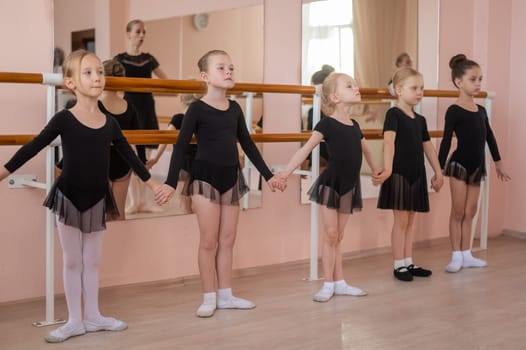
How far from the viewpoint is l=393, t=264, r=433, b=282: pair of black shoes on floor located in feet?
11.6

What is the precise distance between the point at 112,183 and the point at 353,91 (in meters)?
1.16

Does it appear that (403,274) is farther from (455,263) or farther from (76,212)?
(76,212)

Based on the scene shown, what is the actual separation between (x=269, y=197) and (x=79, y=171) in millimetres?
1392

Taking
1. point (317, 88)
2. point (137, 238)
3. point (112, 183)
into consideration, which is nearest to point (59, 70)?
point (112, 183)

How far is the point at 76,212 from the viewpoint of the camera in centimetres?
260

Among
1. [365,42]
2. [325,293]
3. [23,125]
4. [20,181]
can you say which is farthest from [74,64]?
[365,42]

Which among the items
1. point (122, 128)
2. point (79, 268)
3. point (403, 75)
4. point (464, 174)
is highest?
point (403, 75)

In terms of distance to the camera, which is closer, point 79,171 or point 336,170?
point 79,171

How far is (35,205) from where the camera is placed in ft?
10.0

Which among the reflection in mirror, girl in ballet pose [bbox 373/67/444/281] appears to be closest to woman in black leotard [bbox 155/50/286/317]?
girl in ballet pose [bbox 373/67/444/281]

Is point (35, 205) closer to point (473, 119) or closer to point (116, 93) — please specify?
point (116, 93)

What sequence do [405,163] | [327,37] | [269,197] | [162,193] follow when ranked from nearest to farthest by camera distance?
[162,193] < [405,163] < [269,197] < [327,37]

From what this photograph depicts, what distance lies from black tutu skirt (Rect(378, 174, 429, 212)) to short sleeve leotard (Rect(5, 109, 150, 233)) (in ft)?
4.93

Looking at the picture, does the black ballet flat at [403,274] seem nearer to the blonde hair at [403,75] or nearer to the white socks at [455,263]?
the white socks at [455,263]
